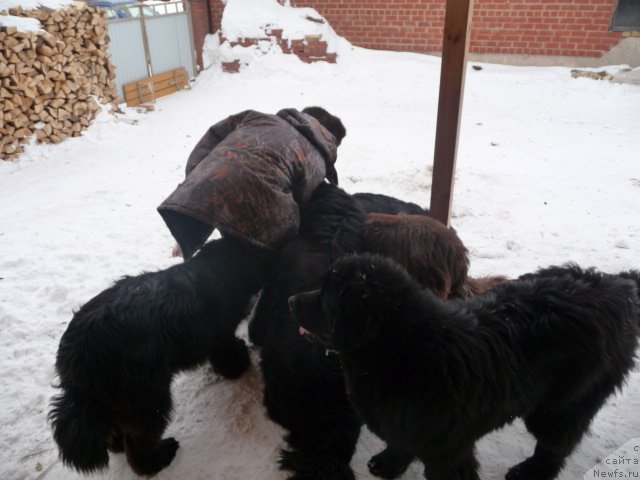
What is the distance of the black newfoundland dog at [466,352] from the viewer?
1.66 m

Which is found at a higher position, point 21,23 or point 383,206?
point 21,23

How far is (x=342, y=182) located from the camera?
17.3 ft

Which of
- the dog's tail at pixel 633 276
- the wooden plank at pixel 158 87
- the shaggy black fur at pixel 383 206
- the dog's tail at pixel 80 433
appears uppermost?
the dog's tail at pixel 633 276

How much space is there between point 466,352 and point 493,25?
8870 mm

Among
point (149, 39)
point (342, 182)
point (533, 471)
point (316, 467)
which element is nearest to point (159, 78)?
A: point (149, 39)

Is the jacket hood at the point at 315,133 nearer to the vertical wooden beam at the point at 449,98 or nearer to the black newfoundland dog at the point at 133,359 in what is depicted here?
the vertical wooden beam at the point at 449,98

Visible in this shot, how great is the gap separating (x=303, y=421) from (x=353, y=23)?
9.31 m

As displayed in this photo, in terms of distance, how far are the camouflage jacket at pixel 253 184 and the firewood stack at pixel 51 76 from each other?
4447 millimetres

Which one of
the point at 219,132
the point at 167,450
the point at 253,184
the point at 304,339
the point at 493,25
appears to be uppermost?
the point at 493,25

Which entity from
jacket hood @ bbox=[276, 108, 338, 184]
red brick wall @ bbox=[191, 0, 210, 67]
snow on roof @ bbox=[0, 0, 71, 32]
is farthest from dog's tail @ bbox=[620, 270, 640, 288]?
red brick wall @ bbox=[191, 0, 210, 67]

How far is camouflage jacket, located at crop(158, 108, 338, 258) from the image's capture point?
92.0 inches

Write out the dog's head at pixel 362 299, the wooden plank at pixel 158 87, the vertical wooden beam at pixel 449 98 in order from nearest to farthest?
the dog's head at pixel 362 299 → the vertical wooden beam at pixel 449 98 → the wooden plank at pixel 158 87

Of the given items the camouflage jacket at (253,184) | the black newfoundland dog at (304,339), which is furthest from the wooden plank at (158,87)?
the black newfoundland dog at (304,339)

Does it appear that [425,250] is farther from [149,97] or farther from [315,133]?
[149,97]
